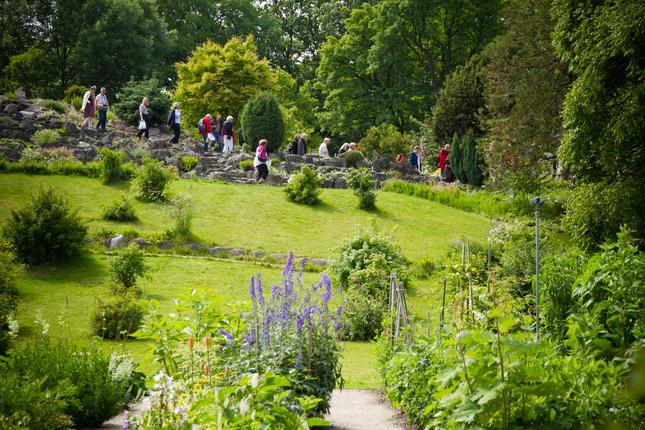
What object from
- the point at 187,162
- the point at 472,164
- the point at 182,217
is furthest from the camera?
the point at 472,164

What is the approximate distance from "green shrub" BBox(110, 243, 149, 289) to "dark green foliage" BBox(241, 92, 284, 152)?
46.0 ft

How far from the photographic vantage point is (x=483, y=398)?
150 inches

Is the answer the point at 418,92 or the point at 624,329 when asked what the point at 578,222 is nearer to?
the point at 624,329

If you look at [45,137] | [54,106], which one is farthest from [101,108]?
[54,106]

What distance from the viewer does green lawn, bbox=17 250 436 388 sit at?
10900 millimetres

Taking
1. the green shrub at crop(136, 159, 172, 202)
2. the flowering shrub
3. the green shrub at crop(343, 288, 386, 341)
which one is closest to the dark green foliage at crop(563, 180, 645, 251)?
the green shrub at crop(343, 288, 386, 341)

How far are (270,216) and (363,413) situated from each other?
12044 millimetres

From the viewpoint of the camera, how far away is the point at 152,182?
63.4 ft

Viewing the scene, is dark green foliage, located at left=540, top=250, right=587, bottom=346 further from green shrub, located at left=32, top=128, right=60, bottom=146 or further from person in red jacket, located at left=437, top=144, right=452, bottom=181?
person in red jacket, located at left=437, top=144, right=452, bottom=181

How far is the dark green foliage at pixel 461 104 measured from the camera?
29.0 m

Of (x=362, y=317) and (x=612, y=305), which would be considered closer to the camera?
(x=612, y=305)

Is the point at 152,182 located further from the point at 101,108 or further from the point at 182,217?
the point at 101,108

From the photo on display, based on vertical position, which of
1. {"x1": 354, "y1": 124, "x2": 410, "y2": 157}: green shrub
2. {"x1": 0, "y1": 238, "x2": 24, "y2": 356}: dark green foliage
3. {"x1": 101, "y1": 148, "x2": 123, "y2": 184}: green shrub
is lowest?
{"x1": 0, "y1": 238, "x2": 24, "y2": 356}: dark green foliage

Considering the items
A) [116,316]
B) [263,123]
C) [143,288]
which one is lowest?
[143,288]
